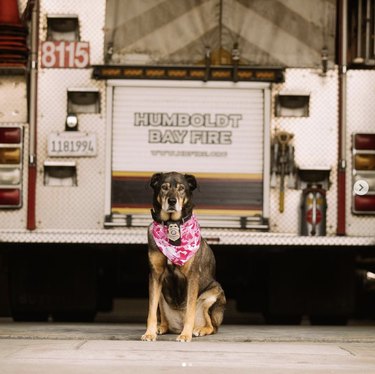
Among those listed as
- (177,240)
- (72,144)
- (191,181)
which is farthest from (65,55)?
(177,240)

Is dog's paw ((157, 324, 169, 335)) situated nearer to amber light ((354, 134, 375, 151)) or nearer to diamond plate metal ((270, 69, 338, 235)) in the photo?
diamond plate metal ((270, 69, 338, 235))

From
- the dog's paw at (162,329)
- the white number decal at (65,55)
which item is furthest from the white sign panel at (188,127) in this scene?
the dog's paw at (162,329)

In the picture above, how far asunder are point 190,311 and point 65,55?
107 inches

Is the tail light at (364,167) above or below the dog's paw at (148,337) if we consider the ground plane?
above

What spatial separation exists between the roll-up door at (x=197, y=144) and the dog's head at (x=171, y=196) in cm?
134

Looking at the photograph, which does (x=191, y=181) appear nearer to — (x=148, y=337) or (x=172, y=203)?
(x=172, y=203)

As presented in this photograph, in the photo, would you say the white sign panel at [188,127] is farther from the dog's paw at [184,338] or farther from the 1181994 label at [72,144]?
the dog's paw at [184,338]

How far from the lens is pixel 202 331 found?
8422mm

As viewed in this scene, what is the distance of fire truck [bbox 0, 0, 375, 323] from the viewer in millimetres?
9523

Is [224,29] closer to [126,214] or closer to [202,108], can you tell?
A: [202,108]

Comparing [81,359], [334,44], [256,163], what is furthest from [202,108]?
[81,359]

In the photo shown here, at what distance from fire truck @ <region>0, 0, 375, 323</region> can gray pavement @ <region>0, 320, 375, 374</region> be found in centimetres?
69

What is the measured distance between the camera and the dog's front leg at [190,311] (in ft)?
26.2

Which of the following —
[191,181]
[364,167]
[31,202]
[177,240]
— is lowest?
[177,240]
